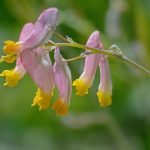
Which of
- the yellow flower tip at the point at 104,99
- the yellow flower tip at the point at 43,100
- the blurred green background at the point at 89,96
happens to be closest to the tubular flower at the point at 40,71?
the yellow flower tip at the point at 43,100

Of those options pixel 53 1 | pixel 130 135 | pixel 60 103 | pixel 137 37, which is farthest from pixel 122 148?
pixel 60 103

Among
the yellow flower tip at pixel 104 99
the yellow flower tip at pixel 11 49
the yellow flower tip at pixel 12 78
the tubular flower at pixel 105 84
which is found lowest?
the yellow flower tip at pixel 104 99

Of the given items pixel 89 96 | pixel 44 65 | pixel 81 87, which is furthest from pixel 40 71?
pixel 89 96

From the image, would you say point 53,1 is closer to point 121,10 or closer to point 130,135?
point 121,10

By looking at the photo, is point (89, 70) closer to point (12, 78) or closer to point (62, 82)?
point (62, 82)

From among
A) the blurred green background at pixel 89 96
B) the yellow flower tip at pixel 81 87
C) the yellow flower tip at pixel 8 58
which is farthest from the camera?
the blurred green background at pixel 89 96

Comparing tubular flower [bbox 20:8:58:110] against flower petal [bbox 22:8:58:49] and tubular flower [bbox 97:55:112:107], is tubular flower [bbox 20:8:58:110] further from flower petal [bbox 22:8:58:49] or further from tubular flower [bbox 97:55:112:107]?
tubular flower [bbox 97:55:112:107]

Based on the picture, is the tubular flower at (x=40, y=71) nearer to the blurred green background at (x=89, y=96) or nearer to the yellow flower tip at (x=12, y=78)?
the yellow flower tip at (x=12, y=78)
